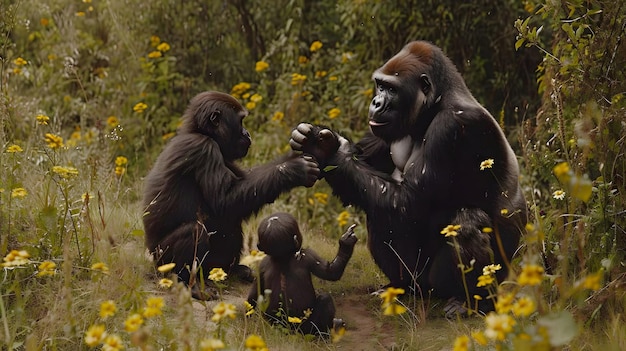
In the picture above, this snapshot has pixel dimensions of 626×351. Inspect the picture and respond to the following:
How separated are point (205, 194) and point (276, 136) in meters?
3.02

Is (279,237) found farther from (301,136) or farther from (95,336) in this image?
(95,336)

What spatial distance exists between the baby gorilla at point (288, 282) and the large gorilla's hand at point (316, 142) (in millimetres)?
682

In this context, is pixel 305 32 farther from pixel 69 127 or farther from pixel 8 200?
pixel 8 200

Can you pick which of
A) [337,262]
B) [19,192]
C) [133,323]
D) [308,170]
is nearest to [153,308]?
[133,323]

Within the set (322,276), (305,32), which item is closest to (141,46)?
(305,32)

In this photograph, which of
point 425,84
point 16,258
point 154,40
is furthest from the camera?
point 154,40

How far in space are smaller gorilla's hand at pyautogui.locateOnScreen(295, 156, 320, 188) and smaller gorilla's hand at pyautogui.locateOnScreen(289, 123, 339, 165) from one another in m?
0.16

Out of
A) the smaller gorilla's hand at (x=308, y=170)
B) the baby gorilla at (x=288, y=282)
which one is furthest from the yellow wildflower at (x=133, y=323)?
the smaller gorilla's hand at (x=308, y=170)

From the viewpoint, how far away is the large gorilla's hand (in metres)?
4.91

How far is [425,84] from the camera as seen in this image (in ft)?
16.0

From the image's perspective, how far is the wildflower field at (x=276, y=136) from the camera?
3887mm

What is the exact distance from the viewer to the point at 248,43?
9117 mm

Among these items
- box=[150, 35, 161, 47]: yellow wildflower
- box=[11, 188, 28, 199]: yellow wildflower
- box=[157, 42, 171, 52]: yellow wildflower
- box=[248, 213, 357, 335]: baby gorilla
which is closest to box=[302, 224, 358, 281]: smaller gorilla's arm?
box=[248, 213, 357, 335]: baby gorilla

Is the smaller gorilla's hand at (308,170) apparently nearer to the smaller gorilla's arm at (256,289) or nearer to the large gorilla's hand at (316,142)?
the large gorilla's hand at (316,142)
